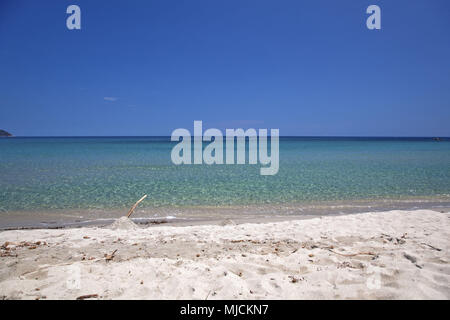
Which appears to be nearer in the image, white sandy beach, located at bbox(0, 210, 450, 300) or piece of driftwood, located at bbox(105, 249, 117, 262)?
white sandy beach, located at bbox(0, 210, 450, 300)

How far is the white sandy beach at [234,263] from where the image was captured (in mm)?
3289

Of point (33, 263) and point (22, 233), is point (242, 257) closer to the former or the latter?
point (33, 263)

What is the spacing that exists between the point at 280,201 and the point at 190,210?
3.90 meters

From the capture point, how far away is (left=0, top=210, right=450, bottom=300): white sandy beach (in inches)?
129

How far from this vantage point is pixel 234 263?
13.7ft

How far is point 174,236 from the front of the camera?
580 centimetres

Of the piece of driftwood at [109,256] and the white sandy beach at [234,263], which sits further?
the piece of driftwood at [109,256]

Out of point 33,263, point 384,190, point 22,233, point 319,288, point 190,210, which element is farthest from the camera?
point 384,190

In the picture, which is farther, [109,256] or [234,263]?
[109,256]
